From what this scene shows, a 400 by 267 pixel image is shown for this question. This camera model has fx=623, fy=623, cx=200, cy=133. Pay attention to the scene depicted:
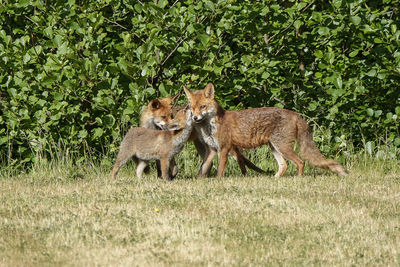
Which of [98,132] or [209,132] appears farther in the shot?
[98,132]

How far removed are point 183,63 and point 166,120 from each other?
117 cm

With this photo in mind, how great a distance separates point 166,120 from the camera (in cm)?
955

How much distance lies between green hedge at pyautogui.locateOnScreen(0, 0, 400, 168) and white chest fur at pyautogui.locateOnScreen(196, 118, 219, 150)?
0.87 meters

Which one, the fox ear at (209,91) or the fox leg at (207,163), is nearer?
the fox ear at (209,91)

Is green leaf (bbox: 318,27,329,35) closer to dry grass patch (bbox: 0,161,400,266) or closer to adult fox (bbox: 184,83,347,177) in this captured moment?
adult fox (bbox: 184,83,347,177)

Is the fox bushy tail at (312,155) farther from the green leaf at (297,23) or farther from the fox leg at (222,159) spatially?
the green leaf at (297,23)

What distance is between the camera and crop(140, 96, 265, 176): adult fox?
9.49 m

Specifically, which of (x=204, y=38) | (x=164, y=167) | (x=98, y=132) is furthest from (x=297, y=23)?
(x=98, y=132)

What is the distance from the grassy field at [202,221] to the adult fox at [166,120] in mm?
587

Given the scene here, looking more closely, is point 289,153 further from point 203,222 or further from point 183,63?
point 203,222

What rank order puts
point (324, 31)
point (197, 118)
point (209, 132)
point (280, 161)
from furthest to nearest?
point (280, 161) → point (324, 31) → point (209, 132) → point (197, 118)

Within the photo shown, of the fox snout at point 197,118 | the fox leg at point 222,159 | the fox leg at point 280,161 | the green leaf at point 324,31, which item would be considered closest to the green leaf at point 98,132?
the fox snout at point 197,118

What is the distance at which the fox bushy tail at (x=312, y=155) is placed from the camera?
30.3 ft

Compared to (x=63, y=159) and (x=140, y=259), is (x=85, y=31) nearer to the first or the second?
(x=63, y=159)
